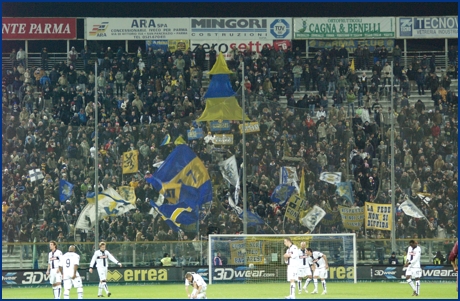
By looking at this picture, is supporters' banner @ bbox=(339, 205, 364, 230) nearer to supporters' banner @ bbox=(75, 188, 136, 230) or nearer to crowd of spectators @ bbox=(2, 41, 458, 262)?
crowd of spectators @ bbox=(2, 41, 458, 262)

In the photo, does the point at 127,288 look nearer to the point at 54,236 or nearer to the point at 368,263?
the point at 54,236

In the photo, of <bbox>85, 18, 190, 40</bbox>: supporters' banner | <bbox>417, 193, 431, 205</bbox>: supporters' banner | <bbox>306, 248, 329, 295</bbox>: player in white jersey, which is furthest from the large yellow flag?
<bbox>85, 18, 190, 40</bbox>: supporters' banner

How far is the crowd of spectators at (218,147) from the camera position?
130 feet

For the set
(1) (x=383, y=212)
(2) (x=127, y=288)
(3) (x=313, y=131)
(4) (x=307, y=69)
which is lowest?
(2) (x=127, y=288)

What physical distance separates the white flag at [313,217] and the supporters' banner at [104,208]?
7.27 m

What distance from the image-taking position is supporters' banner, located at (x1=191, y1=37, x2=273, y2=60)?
55719 mm

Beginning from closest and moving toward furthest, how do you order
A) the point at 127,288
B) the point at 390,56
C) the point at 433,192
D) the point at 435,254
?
the point at 127,288
the point at 435,254
the point at 433,192
the point at 390,56

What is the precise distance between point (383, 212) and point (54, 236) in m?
13.7

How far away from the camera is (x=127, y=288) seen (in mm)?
35875

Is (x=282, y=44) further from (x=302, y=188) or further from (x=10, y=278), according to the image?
(x=10, y=278)

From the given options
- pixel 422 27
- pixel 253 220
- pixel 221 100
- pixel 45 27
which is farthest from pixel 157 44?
pixel 253 220

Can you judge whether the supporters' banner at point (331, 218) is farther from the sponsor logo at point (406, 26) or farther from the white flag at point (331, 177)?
the sponsor logo at point (406, 26)

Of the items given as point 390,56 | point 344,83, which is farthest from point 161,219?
point 390,56

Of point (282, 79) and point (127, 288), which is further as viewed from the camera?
point (282, 79)
